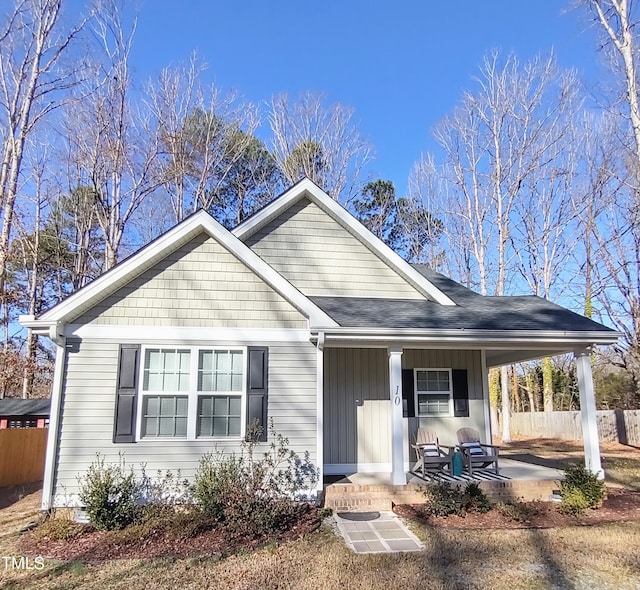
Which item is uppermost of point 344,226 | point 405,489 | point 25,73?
point 25,73

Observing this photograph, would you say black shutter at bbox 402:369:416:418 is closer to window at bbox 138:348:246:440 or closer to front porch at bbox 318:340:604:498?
front porch at bbox 318:340:604:498

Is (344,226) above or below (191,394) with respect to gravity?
above

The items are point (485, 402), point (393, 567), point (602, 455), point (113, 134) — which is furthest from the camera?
point (113, 134)

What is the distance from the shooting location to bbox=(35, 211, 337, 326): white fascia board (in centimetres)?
689

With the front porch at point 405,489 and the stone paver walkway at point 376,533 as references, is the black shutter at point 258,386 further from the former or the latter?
the stone paver walkway at point 376,533

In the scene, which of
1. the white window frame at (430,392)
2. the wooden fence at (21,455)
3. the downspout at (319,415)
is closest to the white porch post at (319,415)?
the downspout at (319,415)

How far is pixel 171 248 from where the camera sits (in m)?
7.34

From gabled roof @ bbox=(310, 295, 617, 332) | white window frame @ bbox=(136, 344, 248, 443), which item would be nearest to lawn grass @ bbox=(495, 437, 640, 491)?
gabled roof @ bbox=(310, 295, 617, 332)

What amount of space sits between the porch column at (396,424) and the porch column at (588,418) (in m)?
3.07

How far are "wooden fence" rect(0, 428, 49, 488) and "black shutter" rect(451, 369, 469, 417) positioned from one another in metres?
9.25

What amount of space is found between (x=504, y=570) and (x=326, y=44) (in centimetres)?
1586

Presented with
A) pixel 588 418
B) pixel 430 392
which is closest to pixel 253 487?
pixel 430 392

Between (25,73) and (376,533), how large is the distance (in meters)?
16.8

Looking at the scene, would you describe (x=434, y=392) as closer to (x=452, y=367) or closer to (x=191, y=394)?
(x=452, y=367)
